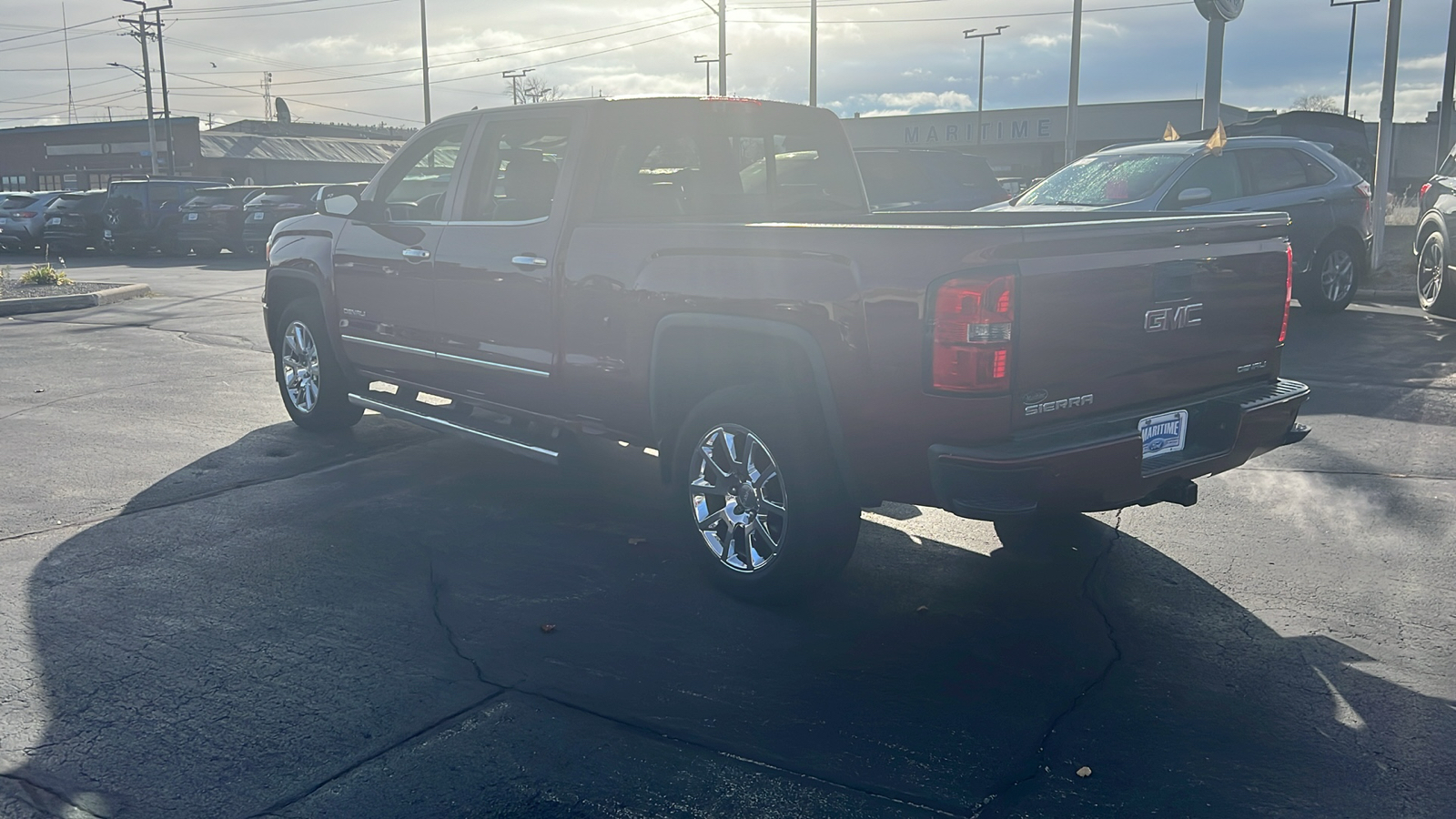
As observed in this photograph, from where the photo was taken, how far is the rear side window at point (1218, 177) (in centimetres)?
1093

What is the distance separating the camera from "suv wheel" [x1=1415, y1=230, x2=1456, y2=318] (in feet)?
Result: 38.3

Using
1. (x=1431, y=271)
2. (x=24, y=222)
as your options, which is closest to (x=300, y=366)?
(x=1431, y=271)

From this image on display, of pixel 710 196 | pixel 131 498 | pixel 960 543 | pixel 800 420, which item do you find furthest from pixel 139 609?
pixel 960 543

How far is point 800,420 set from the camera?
4383mm

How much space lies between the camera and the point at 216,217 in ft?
84.0

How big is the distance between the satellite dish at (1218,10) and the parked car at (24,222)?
26.1m

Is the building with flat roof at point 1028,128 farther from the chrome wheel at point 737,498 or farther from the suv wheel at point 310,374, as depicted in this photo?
the chrome wheel at point 737,498

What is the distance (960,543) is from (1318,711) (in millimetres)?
1981

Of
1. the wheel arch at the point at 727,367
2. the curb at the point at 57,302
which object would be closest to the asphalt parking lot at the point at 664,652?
the wheel arch at the point at 727,367

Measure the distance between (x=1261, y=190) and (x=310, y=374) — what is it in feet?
29.7

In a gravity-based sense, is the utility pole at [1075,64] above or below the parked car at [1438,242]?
above

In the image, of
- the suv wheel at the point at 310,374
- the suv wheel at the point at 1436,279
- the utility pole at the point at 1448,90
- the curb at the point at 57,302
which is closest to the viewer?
the suv wheel at the point at 310,374

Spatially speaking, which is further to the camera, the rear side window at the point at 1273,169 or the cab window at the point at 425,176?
the rear side window at the point at 1273,169

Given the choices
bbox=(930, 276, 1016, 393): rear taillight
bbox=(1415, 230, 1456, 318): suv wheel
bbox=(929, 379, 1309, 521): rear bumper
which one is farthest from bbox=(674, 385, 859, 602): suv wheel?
bbox=(1415, 230, 1456, 318): suv wheel
